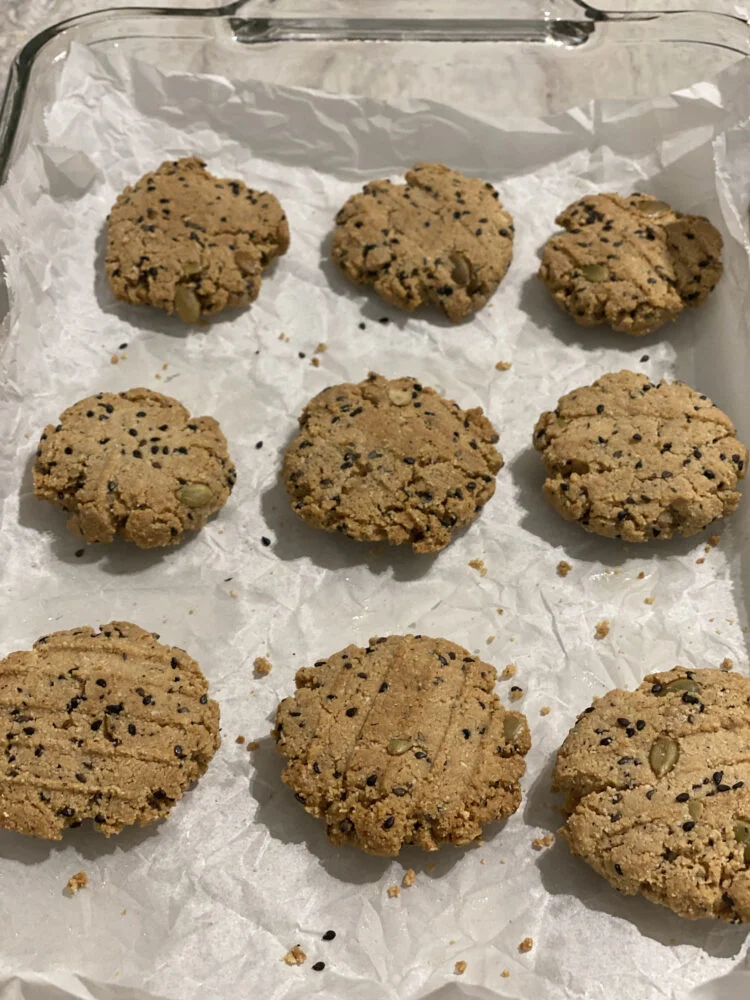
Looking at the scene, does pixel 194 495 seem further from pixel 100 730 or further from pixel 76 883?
pixel 76 883

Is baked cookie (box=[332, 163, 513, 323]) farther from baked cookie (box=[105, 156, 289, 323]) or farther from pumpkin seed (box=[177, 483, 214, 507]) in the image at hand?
pumpkin seed (box=[177, 483, 214, 507])

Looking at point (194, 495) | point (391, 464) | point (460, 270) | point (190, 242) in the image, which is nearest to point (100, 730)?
point (194, 495)

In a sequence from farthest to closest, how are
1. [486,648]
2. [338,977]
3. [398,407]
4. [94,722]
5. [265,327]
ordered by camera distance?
[265,327] → [398,407] → [486,648] → [94,722] → [338,977]

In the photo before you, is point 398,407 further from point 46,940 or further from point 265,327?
point 46,940

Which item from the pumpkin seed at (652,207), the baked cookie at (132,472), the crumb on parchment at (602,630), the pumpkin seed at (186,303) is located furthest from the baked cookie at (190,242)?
the crumb on parchment at (602,630)

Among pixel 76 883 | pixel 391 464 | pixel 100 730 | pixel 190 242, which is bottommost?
pixel 76 883

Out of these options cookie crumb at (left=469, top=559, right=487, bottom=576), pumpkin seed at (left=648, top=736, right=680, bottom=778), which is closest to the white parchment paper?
cookie crumb at (left=469, top=559, right=487, bottom=576)

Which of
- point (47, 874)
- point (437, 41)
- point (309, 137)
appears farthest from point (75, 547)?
point (437, 41)
